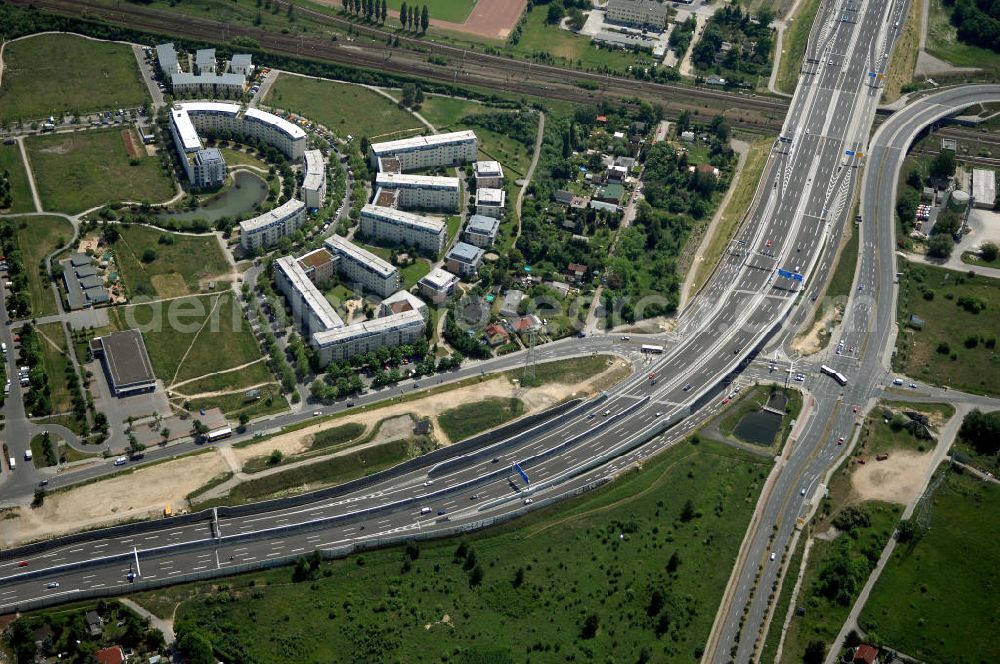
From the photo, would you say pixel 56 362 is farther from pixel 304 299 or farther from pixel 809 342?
pixel 809 342

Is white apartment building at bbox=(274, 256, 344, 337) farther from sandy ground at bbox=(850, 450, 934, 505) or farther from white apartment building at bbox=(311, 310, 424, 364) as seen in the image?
sandy ground at bbox=(850, 450, 934, 505)

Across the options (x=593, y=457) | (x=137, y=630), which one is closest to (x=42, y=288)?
(x=137, y=630)

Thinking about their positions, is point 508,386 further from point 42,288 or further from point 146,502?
point 42,288

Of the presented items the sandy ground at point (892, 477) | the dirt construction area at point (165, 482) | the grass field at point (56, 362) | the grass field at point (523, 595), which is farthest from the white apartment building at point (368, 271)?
the sandy ground at point (892, 477)

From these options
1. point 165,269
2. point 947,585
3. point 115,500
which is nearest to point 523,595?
point 115,500

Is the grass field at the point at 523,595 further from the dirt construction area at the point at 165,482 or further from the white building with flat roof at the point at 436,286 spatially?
the white building with flat roof at the point at 436,286

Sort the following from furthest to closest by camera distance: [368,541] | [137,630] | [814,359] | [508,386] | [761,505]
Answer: [814,359] → [508,386] → [761,505] → [368,541] → [137,630]
